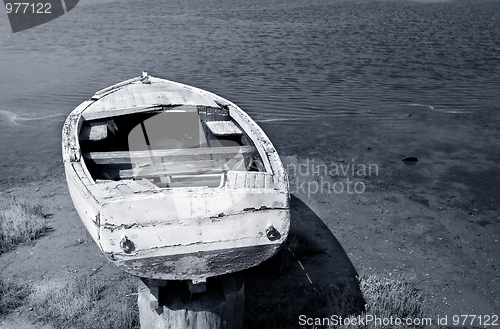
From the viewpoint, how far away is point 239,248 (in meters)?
3.66

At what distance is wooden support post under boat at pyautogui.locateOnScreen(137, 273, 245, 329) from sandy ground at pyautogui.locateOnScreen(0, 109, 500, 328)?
169cm

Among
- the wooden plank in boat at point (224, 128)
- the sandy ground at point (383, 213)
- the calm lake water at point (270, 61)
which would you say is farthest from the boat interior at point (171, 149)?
the calm lake water at point (270, 61)

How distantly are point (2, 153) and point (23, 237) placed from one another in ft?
14.3

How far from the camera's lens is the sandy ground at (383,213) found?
225 inches

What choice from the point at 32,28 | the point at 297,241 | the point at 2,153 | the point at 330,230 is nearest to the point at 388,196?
the point at 330,230

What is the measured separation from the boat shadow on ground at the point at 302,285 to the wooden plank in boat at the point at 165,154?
4.34 feet

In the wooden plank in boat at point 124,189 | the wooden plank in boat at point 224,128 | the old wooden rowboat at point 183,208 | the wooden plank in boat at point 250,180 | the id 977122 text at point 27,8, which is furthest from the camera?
the id 977122 text at point 27,8

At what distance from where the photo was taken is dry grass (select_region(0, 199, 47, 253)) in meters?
6.34

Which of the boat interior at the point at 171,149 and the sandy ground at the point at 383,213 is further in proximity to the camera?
the sandy ground at the point at 383,213

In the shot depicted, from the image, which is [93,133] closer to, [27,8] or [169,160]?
[169,160]

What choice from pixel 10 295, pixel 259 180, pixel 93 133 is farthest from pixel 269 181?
pixel 10 295

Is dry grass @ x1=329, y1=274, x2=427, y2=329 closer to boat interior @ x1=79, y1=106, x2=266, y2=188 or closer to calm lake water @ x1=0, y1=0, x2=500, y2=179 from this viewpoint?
boat interior @ x1=79, y1=106, x2=266, y2=188

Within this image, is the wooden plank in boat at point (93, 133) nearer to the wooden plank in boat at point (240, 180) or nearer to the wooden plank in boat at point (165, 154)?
the wooden plank in boat at point (165, 154)

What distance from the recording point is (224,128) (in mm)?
6148
